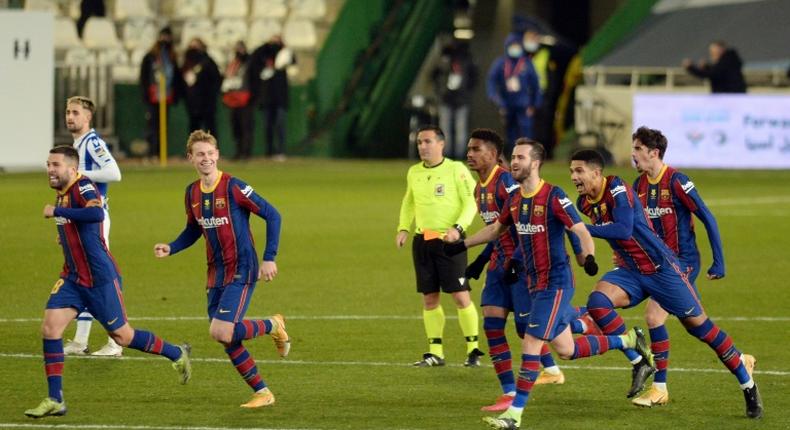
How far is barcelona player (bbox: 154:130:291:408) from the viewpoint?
1101 cm

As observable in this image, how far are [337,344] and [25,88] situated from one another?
18768 mm

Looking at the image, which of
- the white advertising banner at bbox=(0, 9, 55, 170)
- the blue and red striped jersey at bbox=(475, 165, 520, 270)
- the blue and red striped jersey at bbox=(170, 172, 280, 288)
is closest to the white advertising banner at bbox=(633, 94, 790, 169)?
the white advertising banner at bbox=(0, 9, 55, 170)

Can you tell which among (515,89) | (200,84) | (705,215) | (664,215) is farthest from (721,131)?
(705,215)

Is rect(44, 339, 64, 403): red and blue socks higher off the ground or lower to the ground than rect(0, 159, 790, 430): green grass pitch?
higher

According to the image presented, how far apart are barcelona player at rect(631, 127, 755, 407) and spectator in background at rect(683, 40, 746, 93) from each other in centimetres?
2143

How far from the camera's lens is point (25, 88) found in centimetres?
3152

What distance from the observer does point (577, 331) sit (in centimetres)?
1193

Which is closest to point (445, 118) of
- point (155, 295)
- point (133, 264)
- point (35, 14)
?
point (35, 14)

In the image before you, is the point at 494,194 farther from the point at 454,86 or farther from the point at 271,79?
the point at 454,86

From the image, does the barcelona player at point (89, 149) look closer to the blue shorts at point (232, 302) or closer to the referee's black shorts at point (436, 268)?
the blue shorts at point (232, 302)

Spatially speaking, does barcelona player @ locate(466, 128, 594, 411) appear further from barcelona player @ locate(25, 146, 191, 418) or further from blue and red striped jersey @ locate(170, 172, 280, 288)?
barcelona player @ locate(25, 146, 191, 418)

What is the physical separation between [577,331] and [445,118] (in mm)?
23886

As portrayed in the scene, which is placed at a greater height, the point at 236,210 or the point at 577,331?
the point at 236,210

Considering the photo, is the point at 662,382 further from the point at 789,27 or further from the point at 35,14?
the point at 789,27
